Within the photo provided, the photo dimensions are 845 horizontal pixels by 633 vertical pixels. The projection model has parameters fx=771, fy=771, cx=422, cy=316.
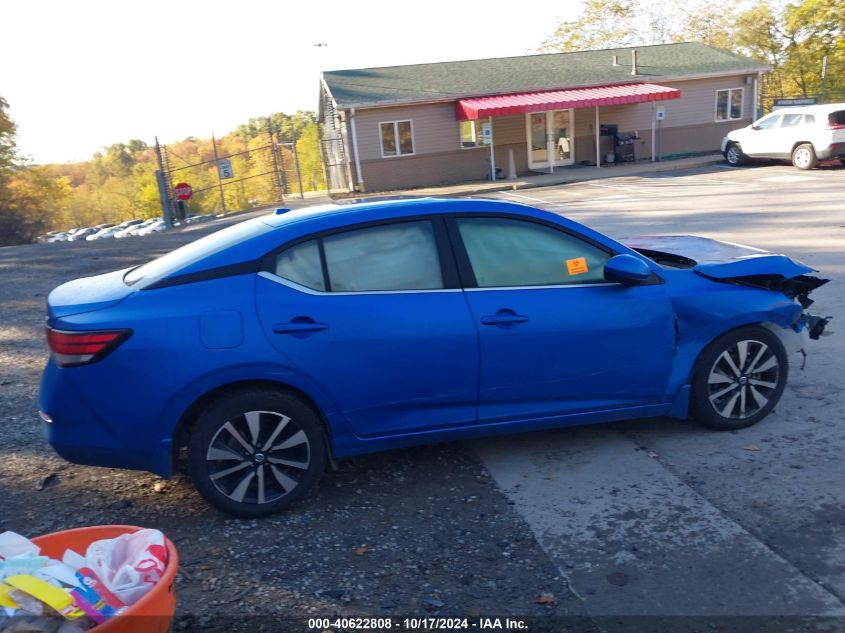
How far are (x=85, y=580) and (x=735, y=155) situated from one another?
26.7 m

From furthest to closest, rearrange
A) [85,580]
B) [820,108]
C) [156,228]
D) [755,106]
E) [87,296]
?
1. [156,228]
2. [755,106]
3. [820,108]
4. [87,296]
5. [85,580]

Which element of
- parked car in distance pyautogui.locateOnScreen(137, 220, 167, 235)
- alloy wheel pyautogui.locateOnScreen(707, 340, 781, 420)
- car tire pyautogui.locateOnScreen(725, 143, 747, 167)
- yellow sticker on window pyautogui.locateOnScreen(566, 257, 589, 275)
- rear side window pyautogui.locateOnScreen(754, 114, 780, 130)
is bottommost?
parked car in distance pyautogui.locateOnScreen(137, 220, 167, 235)

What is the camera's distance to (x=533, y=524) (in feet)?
12.8

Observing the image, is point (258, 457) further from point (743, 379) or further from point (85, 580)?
point (743, 379)

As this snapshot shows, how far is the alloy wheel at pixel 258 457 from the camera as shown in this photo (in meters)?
3.94

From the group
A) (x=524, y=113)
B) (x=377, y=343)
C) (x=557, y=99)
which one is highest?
(x=557, y=99)

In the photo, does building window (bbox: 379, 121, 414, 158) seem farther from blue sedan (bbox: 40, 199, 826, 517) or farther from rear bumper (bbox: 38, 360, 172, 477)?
rear bumper (bbox: 38, 360, 172, 477)

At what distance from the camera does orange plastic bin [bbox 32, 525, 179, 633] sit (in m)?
2.46

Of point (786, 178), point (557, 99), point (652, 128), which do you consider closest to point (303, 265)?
point (786, 178)

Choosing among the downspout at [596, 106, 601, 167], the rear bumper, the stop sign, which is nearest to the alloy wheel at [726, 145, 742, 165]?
the downspout at [596, 106, 601, 167]

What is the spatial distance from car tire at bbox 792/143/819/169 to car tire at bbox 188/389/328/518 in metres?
22.6

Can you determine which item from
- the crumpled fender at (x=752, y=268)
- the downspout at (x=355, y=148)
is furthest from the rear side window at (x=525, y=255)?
the downspout at (x=355, y=148)

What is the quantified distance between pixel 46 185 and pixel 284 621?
56172 millimetres

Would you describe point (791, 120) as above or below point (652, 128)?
above
